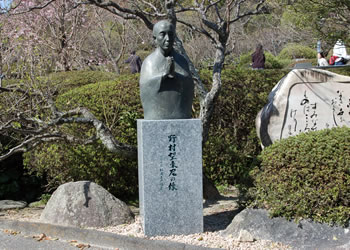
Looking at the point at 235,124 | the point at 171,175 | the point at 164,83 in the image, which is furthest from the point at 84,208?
the point at 235,124

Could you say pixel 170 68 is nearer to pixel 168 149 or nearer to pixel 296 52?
pixel 168 149

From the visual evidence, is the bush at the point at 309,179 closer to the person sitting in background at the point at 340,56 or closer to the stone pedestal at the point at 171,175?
the stone pedestal at the point at 171,175

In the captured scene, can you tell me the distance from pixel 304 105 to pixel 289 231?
284 cm

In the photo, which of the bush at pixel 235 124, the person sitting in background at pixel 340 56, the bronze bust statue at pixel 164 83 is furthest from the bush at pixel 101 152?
the person sitting in background at pixel 340 56

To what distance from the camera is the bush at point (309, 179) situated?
407 cm

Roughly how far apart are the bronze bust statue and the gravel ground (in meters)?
1.30

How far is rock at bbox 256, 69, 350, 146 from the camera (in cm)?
632

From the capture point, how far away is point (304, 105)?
20.9 feet

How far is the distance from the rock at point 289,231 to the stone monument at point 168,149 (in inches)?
19.1

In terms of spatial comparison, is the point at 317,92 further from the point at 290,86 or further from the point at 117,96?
the point at 117,96

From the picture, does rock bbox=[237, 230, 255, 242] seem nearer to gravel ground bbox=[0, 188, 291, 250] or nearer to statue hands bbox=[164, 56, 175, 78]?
gravel ground bbox=[0, 188, 291, 250]

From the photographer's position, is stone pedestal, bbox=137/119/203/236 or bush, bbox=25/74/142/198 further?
bush, bbox=25/74/142/198

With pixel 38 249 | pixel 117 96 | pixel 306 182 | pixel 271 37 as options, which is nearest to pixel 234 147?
pixel 117 96

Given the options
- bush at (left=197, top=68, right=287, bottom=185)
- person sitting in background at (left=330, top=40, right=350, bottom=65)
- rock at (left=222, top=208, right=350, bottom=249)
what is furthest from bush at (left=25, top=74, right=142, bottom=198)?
person sitting in background at (left=330, top=40, right=350, bottom=65)
